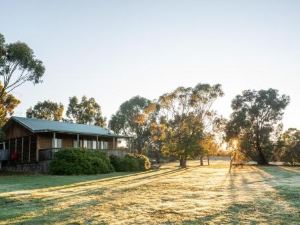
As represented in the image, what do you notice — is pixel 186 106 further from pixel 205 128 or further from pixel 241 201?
pixel 241 201

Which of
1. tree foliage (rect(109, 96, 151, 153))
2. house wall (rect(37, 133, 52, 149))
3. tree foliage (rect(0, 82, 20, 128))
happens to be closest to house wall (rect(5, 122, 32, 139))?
house wall (rect(37, 133, 52, 149))

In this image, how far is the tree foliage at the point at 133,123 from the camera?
83812 mm

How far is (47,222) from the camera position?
865 cm

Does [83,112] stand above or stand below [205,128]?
above

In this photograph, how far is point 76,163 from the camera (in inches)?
1150

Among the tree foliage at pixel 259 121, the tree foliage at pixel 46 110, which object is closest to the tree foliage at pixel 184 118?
the tree foliage at pixel 259 121

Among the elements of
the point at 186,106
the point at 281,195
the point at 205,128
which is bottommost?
the point at 281,195

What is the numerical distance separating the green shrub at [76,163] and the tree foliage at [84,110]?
150 feet

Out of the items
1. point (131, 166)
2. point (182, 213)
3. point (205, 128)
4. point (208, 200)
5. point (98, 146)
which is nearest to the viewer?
point (182, 213)

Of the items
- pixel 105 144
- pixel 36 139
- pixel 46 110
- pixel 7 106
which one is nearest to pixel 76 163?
pixel 36 139

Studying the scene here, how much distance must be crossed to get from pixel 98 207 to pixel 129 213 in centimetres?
152

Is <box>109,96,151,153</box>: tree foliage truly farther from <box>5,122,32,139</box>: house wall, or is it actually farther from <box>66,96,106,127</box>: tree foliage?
<box>5,122,32,139</box>: house wall

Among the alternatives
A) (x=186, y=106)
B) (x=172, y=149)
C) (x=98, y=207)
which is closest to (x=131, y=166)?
(x=172, y=149)

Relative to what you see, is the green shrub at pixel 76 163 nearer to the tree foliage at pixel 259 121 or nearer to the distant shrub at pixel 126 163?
the distant shrub at pixel 126 163
